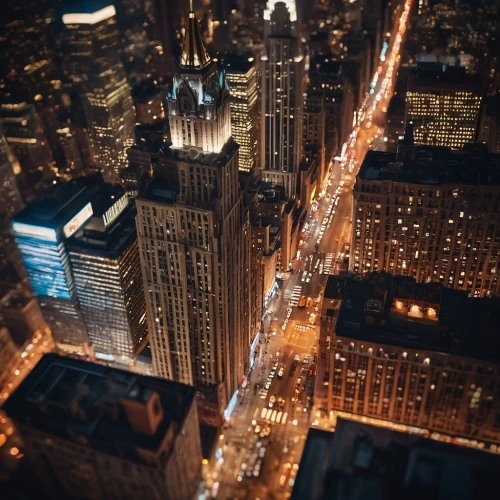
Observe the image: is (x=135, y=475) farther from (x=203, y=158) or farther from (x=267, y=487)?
(x=203, y=158)

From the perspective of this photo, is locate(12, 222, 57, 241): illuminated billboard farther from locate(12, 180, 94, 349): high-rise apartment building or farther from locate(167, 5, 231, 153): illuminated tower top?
locate(167, 5, 231, 153): illuminated tower top

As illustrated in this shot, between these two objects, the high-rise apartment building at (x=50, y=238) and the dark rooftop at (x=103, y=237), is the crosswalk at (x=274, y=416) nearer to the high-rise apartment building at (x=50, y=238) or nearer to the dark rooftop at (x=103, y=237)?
the dark rooftop at (x=103, y=237)

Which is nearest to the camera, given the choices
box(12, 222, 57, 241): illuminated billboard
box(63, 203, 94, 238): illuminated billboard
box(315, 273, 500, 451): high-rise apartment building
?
box(315, 273, 500, 451): high-rise apartment building

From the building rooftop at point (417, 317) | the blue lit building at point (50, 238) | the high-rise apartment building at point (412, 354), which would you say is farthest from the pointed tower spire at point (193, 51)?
the blue lit building at point (50, 238)

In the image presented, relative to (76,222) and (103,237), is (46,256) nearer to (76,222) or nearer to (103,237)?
(76,222)

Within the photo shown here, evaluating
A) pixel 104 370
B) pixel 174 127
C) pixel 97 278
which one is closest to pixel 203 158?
pixel 174 127

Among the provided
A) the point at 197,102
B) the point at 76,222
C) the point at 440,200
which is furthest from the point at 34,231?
the point at 440,200

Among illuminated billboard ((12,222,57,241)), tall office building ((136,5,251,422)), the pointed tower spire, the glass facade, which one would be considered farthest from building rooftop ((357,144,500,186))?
illuminated billboard ((12,222,57,241))
